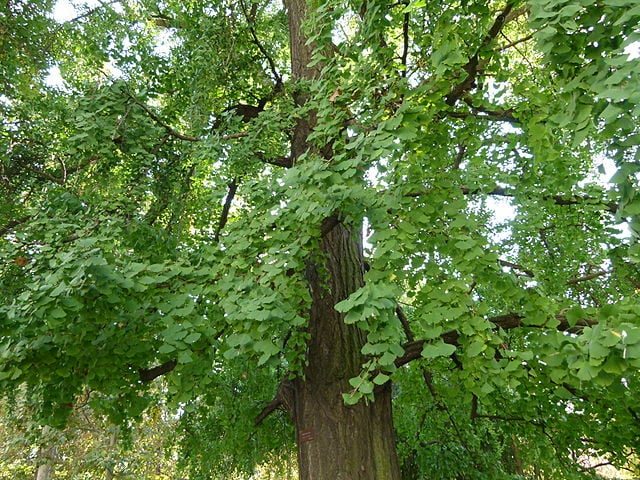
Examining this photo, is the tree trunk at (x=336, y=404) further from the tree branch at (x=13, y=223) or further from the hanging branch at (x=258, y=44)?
the tree branch at (x=13, y=223)

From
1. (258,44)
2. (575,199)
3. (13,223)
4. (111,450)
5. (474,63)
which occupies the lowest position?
(111,450)

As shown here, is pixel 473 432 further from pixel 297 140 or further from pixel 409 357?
pixel 297 140

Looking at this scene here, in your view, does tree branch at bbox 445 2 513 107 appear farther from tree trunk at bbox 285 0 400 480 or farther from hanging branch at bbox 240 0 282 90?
hanging branch at bbox 240 0 282 90

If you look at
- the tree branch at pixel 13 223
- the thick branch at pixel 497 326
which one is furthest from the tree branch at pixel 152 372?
the tree branch at pixel 13 223

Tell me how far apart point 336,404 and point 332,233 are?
4.61 ft

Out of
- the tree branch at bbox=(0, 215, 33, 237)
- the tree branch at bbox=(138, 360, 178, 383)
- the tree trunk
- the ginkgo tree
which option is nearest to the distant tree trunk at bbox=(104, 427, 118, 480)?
the ginkgo tree

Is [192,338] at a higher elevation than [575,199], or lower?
lower

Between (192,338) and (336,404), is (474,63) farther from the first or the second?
(336,404)

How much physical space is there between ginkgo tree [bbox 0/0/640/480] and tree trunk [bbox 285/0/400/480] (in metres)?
0.02

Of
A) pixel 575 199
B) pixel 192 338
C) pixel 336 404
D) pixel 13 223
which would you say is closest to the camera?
pixel 192 338

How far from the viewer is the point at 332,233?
12.9 ft

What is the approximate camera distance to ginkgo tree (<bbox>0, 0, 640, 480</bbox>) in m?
1.98

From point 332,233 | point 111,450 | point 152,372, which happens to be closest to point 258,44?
point 332,233

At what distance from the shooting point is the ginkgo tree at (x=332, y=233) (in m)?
1.98
